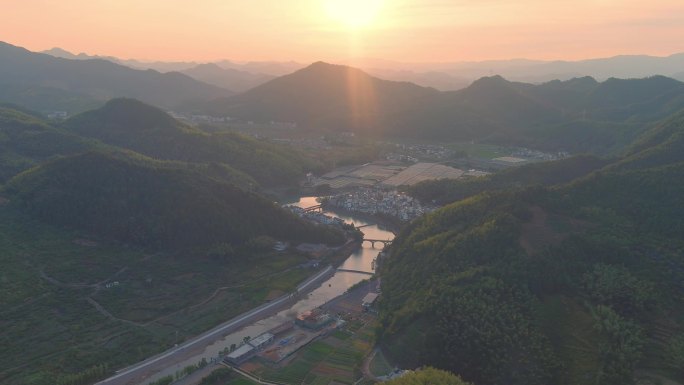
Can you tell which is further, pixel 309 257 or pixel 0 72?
pixel 0 72

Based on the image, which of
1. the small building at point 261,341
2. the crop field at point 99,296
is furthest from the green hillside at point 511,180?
the small building at point 261,341

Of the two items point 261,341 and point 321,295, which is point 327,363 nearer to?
point 261,341

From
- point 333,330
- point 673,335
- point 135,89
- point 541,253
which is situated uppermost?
point 135,89

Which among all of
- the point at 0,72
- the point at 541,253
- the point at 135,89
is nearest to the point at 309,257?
the point at 541,253

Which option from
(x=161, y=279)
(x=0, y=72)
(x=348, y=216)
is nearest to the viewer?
(x=161, y=279)

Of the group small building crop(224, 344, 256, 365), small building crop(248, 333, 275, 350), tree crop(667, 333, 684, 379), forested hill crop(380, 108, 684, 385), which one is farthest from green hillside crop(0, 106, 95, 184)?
tree crop(667, 333, 684, 379)

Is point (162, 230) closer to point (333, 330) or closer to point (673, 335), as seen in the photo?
point (333, 330)

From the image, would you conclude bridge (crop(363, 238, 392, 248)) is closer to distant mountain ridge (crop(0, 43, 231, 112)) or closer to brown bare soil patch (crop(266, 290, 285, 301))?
brown bare soil patch (crop(266, 290, 285, 301))
